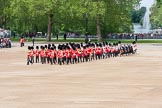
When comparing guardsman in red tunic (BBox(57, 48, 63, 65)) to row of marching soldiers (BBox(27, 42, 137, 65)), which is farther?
row of marching soldiers (BBox(27, 42, 137, 65))

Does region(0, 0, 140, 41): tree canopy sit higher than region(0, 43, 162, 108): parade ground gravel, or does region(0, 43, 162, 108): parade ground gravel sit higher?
region(0, 0, 140, 41): tree canopy

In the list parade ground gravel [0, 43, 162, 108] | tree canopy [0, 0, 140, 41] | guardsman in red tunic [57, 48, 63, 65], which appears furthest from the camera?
tree canopy [0, 0, 140, 41]

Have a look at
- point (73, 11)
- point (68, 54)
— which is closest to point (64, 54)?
point (68, 54)

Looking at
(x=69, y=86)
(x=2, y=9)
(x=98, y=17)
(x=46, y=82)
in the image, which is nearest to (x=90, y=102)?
(x=69, y=86)

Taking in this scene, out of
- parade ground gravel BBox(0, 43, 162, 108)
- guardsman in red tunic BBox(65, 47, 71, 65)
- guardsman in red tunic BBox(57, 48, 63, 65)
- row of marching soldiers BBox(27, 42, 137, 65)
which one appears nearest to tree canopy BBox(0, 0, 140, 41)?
row of marching soldiers BBox(27, 42, 137, 65)

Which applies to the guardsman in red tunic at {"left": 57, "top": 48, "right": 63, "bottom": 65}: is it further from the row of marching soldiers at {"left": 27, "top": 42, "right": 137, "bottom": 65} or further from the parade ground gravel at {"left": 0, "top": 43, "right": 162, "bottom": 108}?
the parade ground gravel at {"left": 0, "top": 43, "right": 162, "bottom": 108}

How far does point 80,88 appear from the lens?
2306 cm

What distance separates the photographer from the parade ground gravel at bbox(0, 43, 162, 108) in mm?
18719

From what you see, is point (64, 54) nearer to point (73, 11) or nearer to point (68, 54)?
point (68, 54)

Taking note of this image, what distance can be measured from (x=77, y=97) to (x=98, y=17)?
213 feet

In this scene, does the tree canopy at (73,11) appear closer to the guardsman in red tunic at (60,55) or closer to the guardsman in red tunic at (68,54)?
the guardsman in red tunic at (68,54)

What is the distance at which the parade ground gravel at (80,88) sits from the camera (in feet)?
61.4

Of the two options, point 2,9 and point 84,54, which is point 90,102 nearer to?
point 84,54

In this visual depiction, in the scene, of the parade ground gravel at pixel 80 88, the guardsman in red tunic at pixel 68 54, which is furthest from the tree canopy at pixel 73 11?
the parade ground gravel at pixel 80 88
